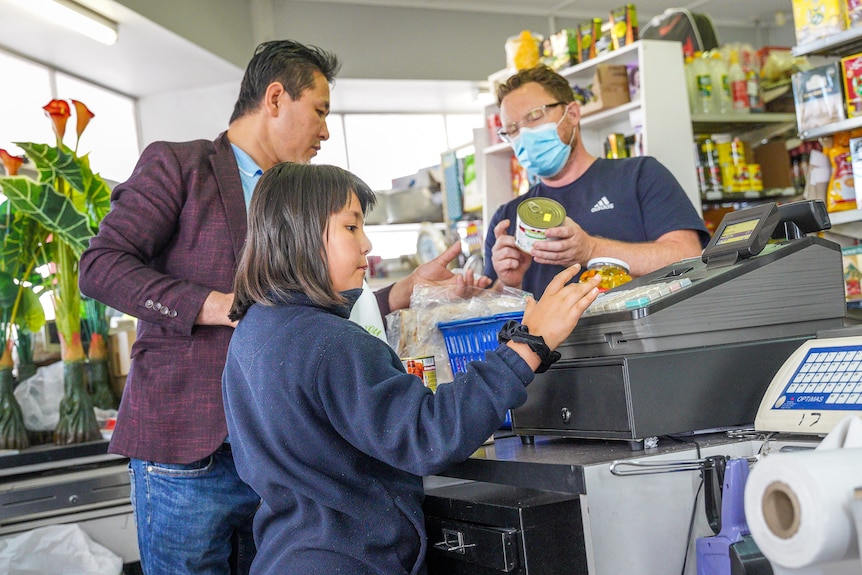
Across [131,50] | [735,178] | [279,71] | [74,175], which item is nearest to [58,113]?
[74,175]

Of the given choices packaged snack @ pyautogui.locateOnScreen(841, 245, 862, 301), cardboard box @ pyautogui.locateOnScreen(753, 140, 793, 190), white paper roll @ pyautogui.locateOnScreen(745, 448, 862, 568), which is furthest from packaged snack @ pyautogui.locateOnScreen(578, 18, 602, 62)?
white paper roll @ pyautogui.locateOnScreen(745, 448, 862, 568)

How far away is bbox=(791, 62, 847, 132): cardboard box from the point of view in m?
3.16

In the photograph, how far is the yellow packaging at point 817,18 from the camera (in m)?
3.09

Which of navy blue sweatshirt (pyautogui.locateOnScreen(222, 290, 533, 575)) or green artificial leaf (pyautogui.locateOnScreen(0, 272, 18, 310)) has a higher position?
green artificial leaf (pyautogui.locateOnScreen(0, 272, 18, 310))

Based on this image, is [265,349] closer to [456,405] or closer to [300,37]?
[456,405]

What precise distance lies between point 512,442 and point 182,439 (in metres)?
0.68

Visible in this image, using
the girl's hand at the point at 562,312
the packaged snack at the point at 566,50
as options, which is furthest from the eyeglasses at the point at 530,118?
the packaged snack at the point at 566,50

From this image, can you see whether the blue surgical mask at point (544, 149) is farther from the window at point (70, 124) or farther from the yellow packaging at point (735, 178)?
the window at point (70, 124)

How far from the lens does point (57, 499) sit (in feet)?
8.75

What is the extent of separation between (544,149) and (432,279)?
678 mm

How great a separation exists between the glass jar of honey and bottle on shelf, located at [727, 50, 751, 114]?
9.48 ft

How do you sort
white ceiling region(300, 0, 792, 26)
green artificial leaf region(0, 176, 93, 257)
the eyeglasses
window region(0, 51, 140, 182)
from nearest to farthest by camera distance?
the eyeglasses
green artificial leaf region(0, 176, 93, 257)
window region(0, 51, 140, 182)
white ceiling region(300, 0, 792, 26)

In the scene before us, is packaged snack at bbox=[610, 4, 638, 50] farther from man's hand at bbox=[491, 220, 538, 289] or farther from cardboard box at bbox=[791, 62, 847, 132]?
man's hand at bbox=[491, 220, 538, 289]

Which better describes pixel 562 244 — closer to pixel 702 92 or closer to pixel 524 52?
pixel 702 92
